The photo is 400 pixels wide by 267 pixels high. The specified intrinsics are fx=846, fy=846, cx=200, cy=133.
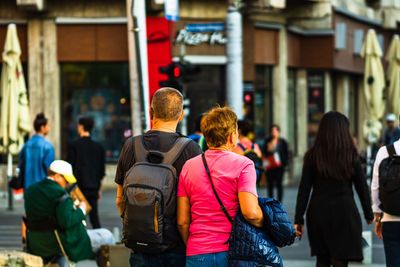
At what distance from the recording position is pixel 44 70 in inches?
872

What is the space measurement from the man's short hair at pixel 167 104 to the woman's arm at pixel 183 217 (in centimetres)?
52

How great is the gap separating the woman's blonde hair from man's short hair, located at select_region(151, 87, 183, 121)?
217mm

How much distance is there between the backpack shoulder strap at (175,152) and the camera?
5.04 metres

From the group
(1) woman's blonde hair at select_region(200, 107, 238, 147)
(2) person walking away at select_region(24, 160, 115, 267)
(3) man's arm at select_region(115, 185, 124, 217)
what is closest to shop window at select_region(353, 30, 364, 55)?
(2) person walking away at select_region(24, 160, 115, 267)

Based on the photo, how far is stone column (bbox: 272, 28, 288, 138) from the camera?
2517 cm

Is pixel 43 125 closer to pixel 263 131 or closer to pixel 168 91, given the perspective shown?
pixel 168 91

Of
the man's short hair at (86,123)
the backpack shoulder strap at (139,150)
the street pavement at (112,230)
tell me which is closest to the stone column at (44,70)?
the street pavement at (112,230)

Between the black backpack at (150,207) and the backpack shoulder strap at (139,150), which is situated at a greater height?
the backpack shoulder strap at (139,150)

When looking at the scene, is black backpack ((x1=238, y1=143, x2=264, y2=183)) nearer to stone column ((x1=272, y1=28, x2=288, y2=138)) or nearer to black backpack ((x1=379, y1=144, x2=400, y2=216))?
black backpack ((x1=379, y1=144, x2=400, y2=216))

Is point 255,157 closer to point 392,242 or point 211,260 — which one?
point 392,242

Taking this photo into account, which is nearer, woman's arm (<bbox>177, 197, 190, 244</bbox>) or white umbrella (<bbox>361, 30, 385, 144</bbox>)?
woman's arm (<bbox>177, 197, 190, 244</bbox>)

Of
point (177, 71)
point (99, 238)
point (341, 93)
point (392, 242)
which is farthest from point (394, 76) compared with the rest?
point (392, 242)

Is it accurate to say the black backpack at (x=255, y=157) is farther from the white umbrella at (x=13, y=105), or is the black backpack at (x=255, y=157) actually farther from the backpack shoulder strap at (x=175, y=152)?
the white umbrella at (x=13, y=105)

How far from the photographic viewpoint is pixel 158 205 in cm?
487
